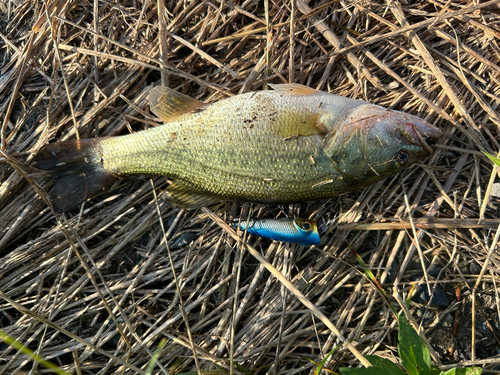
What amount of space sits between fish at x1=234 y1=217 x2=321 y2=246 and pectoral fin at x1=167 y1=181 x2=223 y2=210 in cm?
42

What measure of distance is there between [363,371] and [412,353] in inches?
15.0

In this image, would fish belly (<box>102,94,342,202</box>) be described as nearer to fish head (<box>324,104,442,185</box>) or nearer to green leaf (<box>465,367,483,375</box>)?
fish head (<box>324,104,442,185</box>)

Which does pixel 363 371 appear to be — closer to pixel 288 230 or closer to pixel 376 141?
pixel 288 230

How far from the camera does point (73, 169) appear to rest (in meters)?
3.29

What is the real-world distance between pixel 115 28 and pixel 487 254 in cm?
417

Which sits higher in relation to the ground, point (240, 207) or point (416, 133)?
point (416, 133)

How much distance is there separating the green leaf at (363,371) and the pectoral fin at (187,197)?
1.65 meters

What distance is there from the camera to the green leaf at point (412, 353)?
2463 millimetres

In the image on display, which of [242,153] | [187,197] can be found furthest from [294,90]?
[187,197]

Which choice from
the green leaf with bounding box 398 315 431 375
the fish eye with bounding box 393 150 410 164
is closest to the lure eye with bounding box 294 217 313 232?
the fish eye with bounding box 393 150 410 164

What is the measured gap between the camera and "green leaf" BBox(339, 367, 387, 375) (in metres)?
2.32

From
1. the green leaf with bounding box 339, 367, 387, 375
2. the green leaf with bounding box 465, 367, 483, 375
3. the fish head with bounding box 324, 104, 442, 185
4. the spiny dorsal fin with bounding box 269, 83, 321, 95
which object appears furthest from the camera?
the spiny dorsal fin with bounding box 269, 83, 321, 95

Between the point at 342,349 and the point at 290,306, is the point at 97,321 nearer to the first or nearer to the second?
the point at 290,306

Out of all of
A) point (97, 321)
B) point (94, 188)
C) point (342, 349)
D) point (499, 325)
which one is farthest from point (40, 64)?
point (499, 325)
